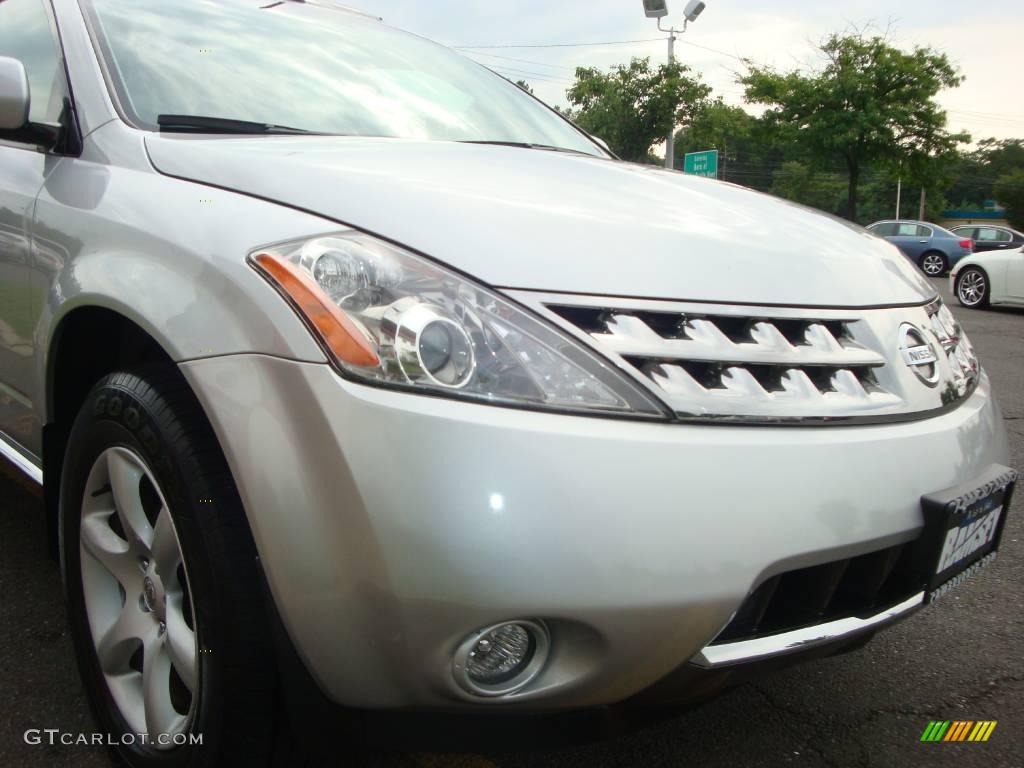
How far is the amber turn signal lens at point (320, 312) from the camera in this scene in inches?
46.6

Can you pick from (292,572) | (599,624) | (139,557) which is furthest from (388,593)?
(139,557)

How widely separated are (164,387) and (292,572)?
16.0 inches

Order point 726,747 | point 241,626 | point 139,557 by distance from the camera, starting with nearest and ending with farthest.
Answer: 1. point 241,626
2. point 139,557
3. point 726,747

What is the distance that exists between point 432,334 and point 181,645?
2.22ft

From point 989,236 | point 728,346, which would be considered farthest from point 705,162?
point 728,346

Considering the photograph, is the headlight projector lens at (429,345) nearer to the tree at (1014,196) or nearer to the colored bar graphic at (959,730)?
the colored bar graphic at (959,730)

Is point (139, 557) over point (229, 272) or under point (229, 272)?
under

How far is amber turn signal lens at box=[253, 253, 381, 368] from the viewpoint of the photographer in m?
1.18

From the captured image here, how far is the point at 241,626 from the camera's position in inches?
50.1

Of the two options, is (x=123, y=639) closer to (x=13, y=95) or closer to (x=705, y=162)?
(x=13, y=95)

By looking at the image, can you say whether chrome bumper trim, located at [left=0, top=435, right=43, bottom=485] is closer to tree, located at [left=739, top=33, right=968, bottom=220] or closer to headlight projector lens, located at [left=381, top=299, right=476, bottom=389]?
headlight projector lens, located at [left=381, top=299, right=476, bottom=389]

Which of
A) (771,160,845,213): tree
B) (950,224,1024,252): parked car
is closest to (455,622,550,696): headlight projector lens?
(950,224,1024,252): parked car

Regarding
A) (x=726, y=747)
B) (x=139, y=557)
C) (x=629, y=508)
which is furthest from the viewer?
(x=726, y=747)

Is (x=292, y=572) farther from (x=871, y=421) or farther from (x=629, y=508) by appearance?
(x=871, y=421)
